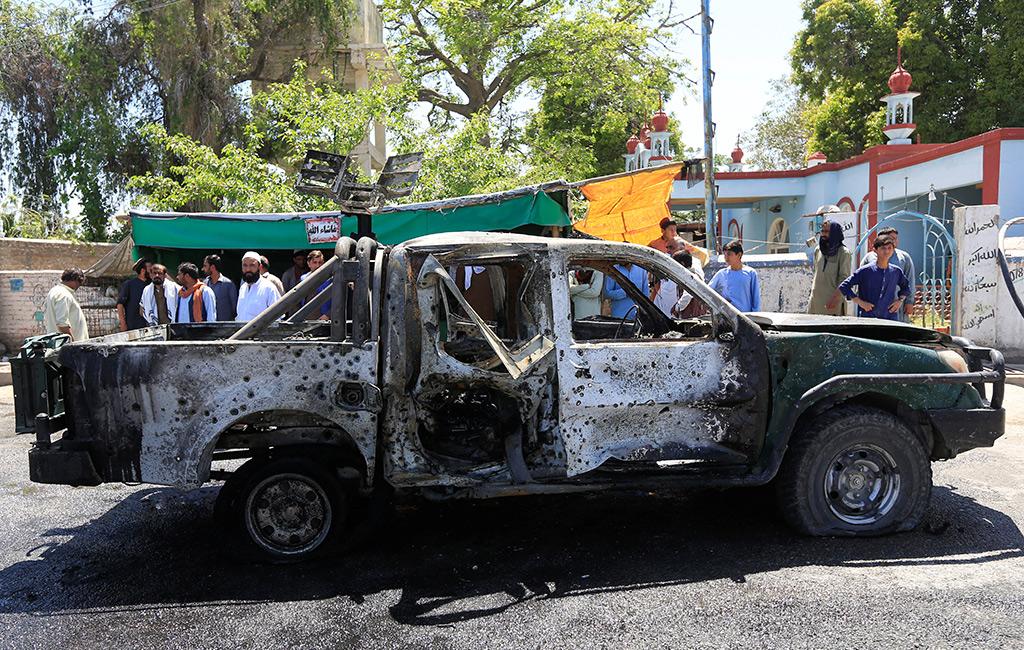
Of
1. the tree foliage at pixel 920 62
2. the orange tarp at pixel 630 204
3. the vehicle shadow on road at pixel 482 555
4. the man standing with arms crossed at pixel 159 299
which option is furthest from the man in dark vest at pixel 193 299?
the tree foliage at pixel 920 62

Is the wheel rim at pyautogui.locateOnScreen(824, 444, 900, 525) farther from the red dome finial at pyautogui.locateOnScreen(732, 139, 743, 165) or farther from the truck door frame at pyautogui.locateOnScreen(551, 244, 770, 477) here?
the red dome finial at pyautogui.locateOnScreen(732, 139, 743, 165)

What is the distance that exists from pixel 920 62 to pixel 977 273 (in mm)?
18755

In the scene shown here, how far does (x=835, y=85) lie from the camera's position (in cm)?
2975

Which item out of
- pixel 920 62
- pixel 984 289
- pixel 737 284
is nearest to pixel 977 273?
pixel 984 289

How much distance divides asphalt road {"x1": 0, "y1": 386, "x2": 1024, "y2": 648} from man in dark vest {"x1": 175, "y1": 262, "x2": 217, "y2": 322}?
318cm

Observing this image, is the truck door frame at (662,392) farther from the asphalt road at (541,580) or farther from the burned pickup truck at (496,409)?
the asphalt road at (541,580)

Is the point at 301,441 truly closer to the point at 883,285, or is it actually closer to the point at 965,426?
the point at 965,426

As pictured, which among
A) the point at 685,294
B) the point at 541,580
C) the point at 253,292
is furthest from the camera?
the point at 253,292

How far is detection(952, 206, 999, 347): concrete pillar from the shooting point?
1067 cm

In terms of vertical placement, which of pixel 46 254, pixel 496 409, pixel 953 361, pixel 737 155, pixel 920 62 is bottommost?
pixel 496 409

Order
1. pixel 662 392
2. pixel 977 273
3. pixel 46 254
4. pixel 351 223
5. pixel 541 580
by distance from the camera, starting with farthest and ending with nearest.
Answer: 1. pixel 46 254
2. pixel 977 273
3. pixel 351 223
4. pixel 662 392
5. pixel 541 580

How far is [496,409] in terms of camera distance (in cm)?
443

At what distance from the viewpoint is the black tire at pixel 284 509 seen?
439 centimetres

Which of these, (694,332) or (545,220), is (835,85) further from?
(694,332)
